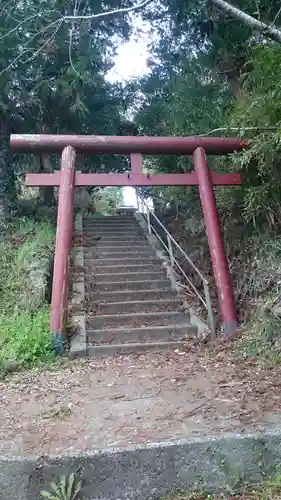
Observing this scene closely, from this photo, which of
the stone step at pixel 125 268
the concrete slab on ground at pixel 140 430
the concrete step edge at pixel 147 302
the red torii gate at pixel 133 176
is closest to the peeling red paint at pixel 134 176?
the red torii gate at pixel 133 176

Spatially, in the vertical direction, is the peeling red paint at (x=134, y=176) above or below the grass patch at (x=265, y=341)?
above

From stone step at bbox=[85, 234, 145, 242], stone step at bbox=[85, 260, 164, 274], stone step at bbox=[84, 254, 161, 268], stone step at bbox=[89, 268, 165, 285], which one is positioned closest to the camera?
stone step at bbox=[89, 268, 165, 285]

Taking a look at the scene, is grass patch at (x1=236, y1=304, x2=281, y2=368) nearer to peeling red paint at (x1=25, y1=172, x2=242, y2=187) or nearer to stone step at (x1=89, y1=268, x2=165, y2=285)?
peeling red paint at (x1=25, y1=172, x2=242, y2=187)

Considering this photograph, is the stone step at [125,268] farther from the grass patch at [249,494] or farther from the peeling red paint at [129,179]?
the grass patch at [249,494]

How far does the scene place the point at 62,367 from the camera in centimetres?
456

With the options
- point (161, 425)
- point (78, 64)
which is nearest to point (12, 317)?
point (161, 425)

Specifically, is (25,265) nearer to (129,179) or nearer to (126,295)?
(126,295)

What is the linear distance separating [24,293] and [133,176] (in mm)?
2417

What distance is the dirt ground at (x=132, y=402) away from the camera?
273 centimetres

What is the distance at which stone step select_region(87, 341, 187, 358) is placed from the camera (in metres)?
5.05

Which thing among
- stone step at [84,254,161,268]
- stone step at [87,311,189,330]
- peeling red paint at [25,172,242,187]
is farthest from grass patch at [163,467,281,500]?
stone step at [84,254,161,268]

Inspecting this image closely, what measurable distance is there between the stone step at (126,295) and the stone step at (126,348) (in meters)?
1.31

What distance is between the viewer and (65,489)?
2.33 metres

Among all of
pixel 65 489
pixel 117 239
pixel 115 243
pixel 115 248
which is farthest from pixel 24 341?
pixel 117 239
